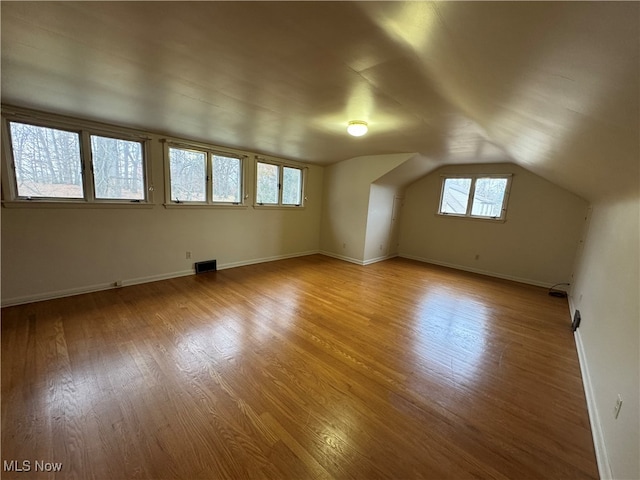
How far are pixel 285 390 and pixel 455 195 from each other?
521 centimetres

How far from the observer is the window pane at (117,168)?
3.12 m

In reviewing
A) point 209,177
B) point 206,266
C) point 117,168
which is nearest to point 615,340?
point 206,266

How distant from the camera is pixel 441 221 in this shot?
561 cm

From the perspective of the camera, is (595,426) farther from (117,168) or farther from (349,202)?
(117,168)

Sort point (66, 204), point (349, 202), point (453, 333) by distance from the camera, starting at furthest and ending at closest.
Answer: point (349, 202)
point (66, 204)
point (453, 333)

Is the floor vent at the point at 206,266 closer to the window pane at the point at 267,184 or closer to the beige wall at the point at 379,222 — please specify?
the window pane at the point at 267,184

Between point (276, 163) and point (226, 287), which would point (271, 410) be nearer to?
point (226, 287)

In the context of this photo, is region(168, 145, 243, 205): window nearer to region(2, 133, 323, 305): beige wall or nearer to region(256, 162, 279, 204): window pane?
region(2, 133, 323, 305): beige wall

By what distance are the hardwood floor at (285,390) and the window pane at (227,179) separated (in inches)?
73.8

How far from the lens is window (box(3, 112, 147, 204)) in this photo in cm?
267

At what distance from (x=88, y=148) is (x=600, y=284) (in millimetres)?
5511

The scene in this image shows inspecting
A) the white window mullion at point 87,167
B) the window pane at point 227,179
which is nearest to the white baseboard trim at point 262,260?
the window pane at point 227,179

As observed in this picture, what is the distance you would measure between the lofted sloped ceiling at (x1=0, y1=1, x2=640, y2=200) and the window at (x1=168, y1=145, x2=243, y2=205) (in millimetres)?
1105

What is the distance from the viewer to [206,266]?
168 inches
